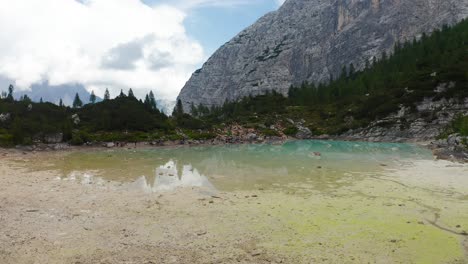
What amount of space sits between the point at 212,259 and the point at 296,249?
2.90 m

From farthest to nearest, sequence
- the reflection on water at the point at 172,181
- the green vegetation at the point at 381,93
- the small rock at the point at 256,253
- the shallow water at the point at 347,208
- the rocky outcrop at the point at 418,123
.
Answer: the green vegetation at the point at 381,93 → the rocky outcrop at the point at 418,123 → the reflection on water at the point at 172,181 → the shallow water at the point at 347,208 → the small rock at the point at 256,253

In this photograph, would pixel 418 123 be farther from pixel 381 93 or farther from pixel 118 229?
pixel 118 229

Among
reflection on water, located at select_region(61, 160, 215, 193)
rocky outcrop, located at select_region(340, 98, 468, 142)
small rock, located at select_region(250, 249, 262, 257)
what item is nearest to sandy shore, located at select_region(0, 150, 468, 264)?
small rock, located at select_region(250, 249, 262, 257)

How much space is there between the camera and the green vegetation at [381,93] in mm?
82256

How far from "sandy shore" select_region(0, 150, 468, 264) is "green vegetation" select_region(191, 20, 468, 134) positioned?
72.7 metres

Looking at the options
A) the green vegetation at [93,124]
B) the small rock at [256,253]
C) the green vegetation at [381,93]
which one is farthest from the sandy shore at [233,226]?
the green vegetation at [381,93]

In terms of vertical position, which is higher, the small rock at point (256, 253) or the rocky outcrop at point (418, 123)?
the rocky outcrop at point (418, 123)

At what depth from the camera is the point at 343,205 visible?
16.5 metres

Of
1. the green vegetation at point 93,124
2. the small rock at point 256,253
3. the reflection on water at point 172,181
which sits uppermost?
the green vegetation at point 93,124

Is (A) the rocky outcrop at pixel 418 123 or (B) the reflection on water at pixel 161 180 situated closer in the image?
(B) the reflection on water at pixel 161 180

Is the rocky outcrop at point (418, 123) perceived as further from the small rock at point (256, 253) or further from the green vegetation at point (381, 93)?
the small rock at point (256, 253)

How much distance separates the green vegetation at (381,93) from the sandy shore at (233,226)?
72.7 meters

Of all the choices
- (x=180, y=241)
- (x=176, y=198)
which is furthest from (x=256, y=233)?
(x=176, y=198)

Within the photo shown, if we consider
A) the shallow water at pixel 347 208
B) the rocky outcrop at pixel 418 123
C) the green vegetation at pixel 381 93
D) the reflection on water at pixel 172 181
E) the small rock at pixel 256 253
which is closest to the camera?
the small rock at pixel 256 253
